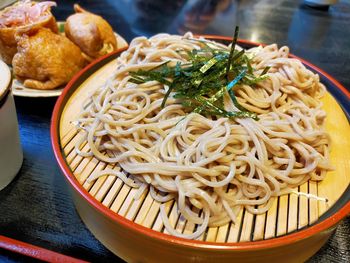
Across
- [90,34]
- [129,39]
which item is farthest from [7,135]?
[129,39]

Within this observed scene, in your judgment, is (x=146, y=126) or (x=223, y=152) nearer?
(x=223, y=152)

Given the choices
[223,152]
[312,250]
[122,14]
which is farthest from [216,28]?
[312,250]

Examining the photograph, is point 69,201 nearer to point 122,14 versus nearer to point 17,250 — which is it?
point 17,250

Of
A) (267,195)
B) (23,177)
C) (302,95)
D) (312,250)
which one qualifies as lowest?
(23,177)

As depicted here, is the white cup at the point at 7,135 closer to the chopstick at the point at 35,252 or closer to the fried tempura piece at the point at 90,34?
the chopstick at the point at 35,252

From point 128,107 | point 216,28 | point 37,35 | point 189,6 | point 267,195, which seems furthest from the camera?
point 189,6

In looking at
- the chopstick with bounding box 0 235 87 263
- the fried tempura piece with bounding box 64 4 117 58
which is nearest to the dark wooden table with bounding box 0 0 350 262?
the chopstick with bounding box 0 235 87 263

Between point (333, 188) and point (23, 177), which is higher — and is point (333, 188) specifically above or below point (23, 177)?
above
